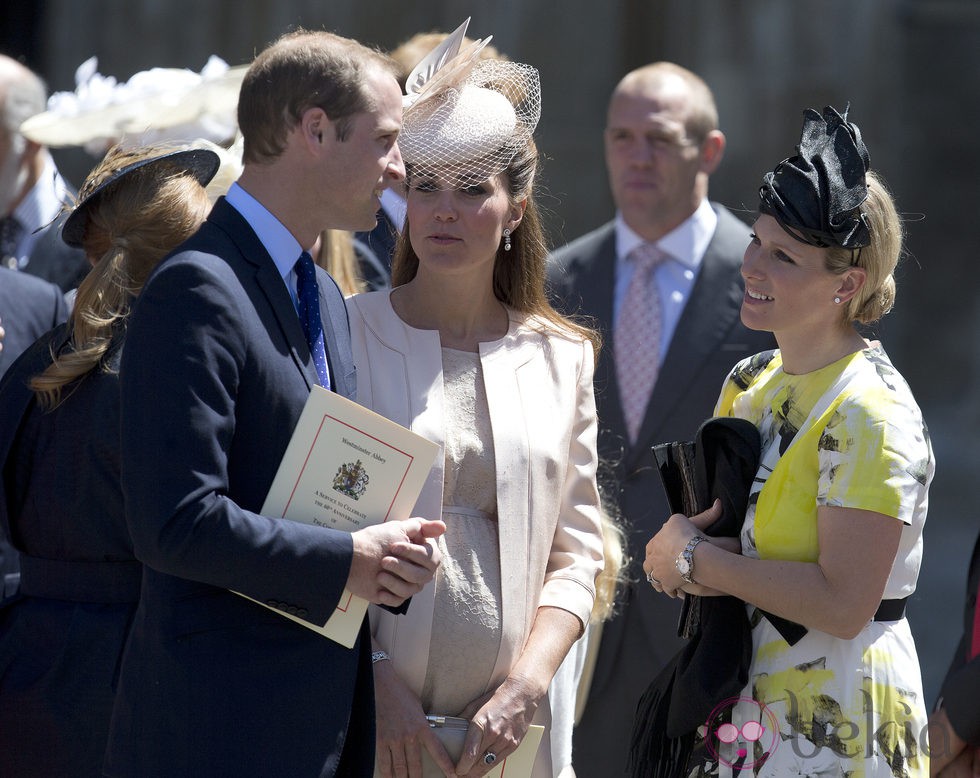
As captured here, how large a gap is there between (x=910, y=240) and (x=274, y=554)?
5.58m

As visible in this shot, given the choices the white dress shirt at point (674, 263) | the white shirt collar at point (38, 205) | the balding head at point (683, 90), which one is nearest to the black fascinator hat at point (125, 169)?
the white dress shirt at point (674, 263)

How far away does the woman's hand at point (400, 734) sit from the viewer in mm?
2740

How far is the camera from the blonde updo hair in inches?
108

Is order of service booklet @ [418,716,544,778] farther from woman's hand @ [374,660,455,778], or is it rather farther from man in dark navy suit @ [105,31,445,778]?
man in dark navy suit @ [105,31,445,778]

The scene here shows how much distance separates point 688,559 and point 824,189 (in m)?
0.78

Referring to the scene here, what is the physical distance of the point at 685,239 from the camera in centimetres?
488

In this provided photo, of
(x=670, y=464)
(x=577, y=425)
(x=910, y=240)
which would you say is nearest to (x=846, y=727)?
(x=670, y=464)

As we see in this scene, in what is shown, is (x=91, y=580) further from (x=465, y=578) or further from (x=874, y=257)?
(x=874, y=257)

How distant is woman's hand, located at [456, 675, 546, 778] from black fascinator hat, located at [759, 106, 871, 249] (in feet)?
3.57

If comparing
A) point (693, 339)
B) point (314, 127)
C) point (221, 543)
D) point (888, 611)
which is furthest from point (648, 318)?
point (221, 543)

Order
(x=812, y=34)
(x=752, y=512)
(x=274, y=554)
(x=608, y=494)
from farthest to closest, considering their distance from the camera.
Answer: (x=812, y=34)
(x=608, y=494)
(x=752, y=512)
(x=274, y=554)

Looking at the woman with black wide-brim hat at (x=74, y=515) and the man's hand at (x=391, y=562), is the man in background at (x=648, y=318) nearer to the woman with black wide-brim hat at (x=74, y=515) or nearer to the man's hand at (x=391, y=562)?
the woman with black wide-brim hat at (x=74, y=515)

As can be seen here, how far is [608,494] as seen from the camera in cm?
440

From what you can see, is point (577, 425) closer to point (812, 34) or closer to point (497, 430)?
point (497, 430)
